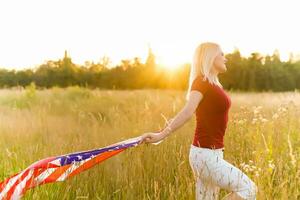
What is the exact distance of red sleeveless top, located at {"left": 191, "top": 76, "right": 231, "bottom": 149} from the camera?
11.3 feet

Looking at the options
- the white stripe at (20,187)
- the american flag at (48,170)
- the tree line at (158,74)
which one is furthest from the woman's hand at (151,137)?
the tree line at (158,74)

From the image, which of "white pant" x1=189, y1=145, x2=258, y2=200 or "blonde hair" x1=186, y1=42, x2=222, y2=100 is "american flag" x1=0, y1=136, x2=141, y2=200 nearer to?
"white pant" x1=189, y1=145, x2=258, y2=200

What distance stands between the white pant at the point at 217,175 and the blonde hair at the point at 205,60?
0.43m

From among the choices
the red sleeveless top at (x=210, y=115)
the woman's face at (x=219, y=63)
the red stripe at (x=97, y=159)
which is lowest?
the red stripe at (x=97, y=159)

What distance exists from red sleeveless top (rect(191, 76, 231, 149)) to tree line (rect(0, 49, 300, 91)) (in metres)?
26.4

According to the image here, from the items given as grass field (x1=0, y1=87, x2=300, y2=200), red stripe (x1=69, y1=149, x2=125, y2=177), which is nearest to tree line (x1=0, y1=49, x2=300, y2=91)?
grass field (x1=0, y1=87, x2=300, y2=200)

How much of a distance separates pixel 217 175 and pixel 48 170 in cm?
119

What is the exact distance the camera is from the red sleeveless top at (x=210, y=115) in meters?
3.45

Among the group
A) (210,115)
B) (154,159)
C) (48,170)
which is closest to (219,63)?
(210,115)

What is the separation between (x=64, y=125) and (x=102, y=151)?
4.65 meters

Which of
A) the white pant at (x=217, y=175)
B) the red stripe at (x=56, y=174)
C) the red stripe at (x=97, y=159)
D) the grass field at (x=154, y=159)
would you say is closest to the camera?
the white pant at (x=217, y=175)

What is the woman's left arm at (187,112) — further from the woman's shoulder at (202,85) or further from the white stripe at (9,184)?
the white stripe at (9,184)

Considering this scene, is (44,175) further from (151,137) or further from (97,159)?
(151,137)

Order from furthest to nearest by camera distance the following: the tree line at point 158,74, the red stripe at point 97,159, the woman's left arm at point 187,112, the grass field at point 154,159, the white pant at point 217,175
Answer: the tree line at point 158,74, the grass field at point 154,159, the red stripe at point 97,159, the woman's left arm at point 187,112, the white pant at point 217,175
